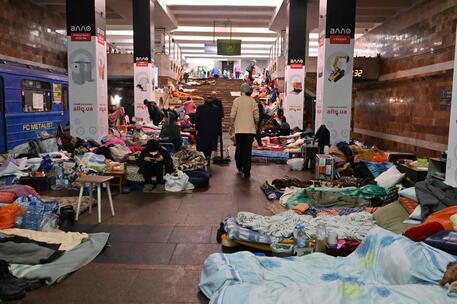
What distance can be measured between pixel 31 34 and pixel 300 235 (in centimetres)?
1465

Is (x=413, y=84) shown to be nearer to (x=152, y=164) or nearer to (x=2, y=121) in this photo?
(x=152, y=164)

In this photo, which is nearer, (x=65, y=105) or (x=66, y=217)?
(x=66, y=217)

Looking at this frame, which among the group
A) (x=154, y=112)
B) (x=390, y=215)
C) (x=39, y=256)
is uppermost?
(x=154, y=112)

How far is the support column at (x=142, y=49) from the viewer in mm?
16969

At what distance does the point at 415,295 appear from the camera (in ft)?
10.4

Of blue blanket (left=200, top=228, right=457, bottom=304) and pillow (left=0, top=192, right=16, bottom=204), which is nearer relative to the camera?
blue blanket (left=200, top=228, right=457, bottom=304)

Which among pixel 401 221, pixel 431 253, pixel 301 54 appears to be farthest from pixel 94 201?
pixel 301 54

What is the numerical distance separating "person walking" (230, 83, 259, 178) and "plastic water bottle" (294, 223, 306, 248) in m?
4.47

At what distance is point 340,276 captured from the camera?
12.5ft

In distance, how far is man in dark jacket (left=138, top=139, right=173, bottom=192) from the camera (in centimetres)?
799

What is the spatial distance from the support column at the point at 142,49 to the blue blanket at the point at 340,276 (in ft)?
45.2

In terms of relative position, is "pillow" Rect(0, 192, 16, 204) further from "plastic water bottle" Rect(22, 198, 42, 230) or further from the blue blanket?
the blue blanket

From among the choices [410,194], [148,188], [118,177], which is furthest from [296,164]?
[410,194]

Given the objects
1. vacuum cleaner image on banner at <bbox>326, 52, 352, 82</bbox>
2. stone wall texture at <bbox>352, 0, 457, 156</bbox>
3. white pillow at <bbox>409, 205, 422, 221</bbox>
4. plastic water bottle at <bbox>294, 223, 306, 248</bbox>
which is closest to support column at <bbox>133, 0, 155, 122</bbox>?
vacuum cleaner image on banner at <bbox>326, 52, 352, 82</bbox>
